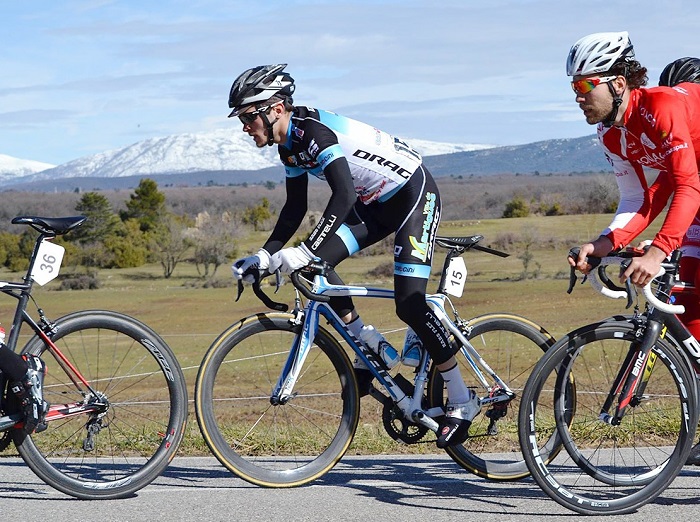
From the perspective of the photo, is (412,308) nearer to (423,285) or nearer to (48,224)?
(423,285)

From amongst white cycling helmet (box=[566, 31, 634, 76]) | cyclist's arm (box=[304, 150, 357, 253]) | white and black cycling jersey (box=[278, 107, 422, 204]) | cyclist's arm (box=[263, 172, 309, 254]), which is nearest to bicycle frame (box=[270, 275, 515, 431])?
cyclist's arm (box=[304, 150, 357, 253])

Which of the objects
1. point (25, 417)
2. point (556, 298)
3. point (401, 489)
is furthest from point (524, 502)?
point (556, 298)

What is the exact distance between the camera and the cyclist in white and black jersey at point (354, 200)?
209 inches

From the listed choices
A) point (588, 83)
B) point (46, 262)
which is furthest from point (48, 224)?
point (588, 83)

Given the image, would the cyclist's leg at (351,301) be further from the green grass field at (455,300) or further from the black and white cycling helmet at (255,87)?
the green grass field at (455,300)

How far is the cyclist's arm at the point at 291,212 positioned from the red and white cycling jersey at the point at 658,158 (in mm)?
1601

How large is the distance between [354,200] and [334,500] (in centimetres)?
148

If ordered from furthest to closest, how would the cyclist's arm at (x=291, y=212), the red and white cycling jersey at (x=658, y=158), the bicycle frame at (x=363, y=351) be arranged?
the cyclist's arm at (x=291, y=212) < the bicycle frame at (x=363, y=351) < the red and white cycling jersey at (x=658, y=158)

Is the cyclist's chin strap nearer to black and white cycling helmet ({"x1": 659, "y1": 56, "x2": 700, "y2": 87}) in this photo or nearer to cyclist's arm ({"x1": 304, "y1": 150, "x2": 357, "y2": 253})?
black and white cycling helmet ({"x1": 659, "y1": 56, "x2": 700, "y2": 87})

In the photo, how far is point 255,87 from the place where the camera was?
535 cm

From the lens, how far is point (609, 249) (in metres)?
5.09

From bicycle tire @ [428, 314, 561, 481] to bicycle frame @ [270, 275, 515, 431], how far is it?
0.09 metres

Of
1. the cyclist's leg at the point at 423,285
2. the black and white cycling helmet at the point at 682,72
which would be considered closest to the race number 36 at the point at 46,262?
the cyclist's leg at the point at 423,285

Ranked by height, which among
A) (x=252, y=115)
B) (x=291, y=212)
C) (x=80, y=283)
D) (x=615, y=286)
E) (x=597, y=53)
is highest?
(x=597, y=53)
